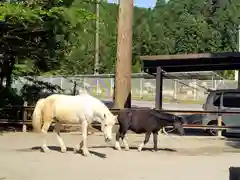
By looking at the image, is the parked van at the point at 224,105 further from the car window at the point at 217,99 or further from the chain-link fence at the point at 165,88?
the chain-link fence at the point at 165,88

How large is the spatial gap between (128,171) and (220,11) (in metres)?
85.6

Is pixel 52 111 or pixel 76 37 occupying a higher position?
pixel 76 37

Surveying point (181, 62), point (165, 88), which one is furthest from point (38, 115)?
point (165, 88)

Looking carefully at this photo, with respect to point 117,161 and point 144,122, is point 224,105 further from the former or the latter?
point 117,161

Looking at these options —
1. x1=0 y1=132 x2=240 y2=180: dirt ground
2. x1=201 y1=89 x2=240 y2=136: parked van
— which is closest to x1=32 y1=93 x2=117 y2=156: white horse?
x1=0 y1=132 x2=240 y2=180: dirt ground

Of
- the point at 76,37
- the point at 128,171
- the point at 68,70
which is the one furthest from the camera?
the point at 68,70

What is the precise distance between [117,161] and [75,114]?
179cm

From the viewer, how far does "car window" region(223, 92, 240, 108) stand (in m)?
21.3

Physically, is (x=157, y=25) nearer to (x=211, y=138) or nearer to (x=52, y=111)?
(x=211, y=138)

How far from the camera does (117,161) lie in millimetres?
13109

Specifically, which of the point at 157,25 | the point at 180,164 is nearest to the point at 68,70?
the point at 180,164

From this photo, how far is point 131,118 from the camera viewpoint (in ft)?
50.0

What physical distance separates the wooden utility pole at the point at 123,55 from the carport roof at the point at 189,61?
89cm

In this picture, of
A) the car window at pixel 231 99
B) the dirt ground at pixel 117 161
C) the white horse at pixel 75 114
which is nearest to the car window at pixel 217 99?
the car window at pixel 231 99
